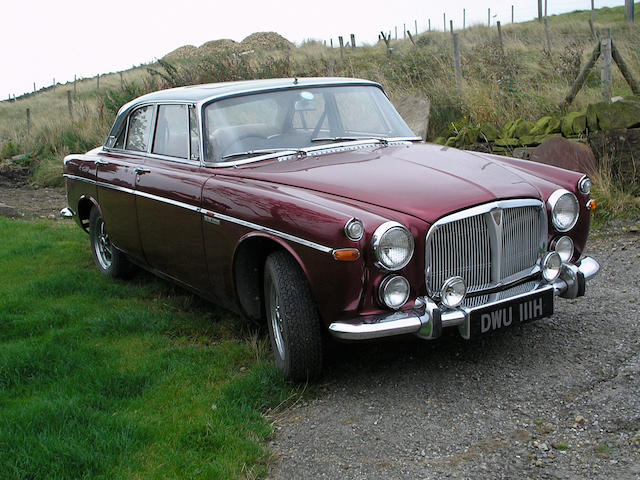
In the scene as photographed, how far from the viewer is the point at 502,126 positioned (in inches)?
368

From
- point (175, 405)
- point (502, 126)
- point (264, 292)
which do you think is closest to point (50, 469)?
point (175, 405)

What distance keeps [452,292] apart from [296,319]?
0.79 metres

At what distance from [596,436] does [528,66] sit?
980 centimetres

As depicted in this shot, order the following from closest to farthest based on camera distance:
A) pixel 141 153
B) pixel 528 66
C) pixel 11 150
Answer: pixel 141 153, pixel 528 66, pixel 11 150

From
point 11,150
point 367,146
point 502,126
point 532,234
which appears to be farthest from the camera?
point 11,150

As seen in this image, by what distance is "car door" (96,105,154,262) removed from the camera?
5.46m

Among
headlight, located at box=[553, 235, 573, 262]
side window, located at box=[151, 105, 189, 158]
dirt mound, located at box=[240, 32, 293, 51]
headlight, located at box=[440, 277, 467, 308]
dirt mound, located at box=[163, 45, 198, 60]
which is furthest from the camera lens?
dirt mound, located at box=[163, 45, 198, 60]

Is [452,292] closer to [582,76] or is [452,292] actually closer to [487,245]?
[487,245]

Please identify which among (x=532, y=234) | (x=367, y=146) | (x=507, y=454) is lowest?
(x=507, y=454)

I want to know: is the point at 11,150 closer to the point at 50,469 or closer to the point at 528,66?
the point at 528,66

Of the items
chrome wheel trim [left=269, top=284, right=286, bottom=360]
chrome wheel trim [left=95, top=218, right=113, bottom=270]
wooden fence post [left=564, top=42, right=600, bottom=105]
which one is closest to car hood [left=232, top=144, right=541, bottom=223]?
chrome wheel trim [left=269, top=284, right=286, bottom=360]

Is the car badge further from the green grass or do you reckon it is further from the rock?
the rock

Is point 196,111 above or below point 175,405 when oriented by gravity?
above

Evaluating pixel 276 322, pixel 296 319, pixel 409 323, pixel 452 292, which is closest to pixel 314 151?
pixel 276 322
